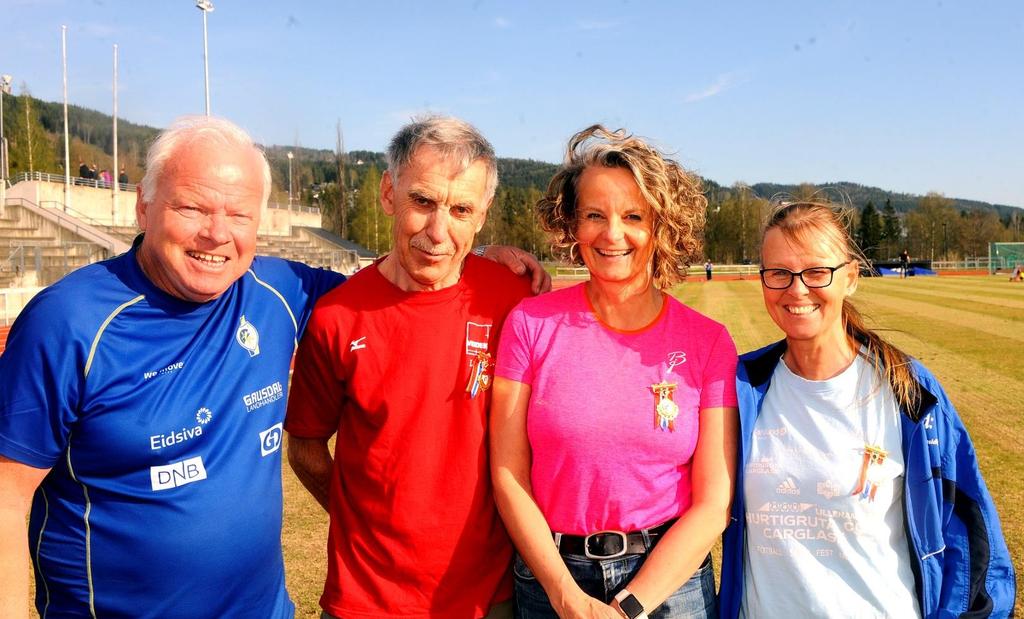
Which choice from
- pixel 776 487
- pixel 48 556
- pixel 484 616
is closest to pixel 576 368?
pixel 776 487

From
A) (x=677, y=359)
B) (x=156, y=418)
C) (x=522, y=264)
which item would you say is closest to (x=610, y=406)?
(x=677, y=359)

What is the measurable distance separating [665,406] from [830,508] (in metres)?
0.67

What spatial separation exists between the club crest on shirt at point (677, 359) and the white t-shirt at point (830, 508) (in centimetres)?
39

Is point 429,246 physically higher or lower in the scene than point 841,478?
higher

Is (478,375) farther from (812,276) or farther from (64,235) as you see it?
(64,235)

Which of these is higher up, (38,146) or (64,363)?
(38,146)

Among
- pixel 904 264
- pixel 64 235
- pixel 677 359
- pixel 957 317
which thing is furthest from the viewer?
pixel 64 235

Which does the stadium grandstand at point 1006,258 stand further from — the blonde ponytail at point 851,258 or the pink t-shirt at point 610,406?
the pink t-shirt at point 610,406

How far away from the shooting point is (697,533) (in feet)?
7.87

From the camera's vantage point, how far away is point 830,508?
2.44 metres

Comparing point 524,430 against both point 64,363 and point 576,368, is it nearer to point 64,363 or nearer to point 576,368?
point 576,368

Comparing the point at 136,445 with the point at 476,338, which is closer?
the point at 136,445

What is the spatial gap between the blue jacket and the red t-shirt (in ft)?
4.79

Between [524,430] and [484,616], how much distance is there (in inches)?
29.5
